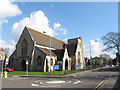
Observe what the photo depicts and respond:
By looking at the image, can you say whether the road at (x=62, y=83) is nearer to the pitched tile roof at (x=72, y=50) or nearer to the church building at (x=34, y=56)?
the church building at (x=34, y=56)

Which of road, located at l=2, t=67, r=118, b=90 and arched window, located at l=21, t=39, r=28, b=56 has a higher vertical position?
arched window, located at l=21, t=39, r=28, b=56

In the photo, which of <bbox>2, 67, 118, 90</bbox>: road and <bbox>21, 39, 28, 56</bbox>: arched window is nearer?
<bbox>2, 67, 118, 90</bbox>: road

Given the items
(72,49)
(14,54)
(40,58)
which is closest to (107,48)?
(72,49)

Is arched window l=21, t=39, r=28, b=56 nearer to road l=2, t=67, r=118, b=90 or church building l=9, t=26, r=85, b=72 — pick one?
church building l=9, t=26, r=85, b=72

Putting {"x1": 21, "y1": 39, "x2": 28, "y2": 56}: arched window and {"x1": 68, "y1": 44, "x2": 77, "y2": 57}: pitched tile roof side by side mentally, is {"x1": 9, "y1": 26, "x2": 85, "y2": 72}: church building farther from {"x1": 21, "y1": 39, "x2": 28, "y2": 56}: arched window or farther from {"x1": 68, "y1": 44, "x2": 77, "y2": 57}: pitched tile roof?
{"x1": 68, "y1": 44, "x2": 77, "y2": 57}: pitched tile roof

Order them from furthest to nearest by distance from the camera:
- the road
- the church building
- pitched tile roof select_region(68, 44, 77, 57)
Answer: pitched tile roof select_region(68, 44, 77, 57)
the church building
the road

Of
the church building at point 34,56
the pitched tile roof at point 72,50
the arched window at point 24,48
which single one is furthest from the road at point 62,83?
the pitched tile roof at point 72,50

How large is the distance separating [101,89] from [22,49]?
122 feet

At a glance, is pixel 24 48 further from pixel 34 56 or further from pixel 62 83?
pixel 62 83

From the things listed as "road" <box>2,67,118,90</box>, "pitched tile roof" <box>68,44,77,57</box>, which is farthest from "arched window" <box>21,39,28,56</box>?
"road" <box>2,67,118,90</box>

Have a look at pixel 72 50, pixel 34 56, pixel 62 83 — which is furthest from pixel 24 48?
pixel 62 83

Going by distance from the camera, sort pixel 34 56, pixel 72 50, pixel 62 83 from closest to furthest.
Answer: pixel 62 83
pixel 34 56
pixel 72 50

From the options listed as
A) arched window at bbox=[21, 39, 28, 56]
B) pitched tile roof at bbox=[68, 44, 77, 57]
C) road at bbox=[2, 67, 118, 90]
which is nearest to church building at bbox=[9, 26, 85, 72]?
arched window at bbox=[21, 39, 28, 56]

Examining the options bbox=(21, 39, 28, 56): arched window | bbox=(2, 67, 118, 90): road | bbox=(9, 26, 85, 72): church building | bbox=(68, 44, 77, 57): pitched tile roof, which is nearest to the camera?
bbox=(2, 67, 118, 90): road
